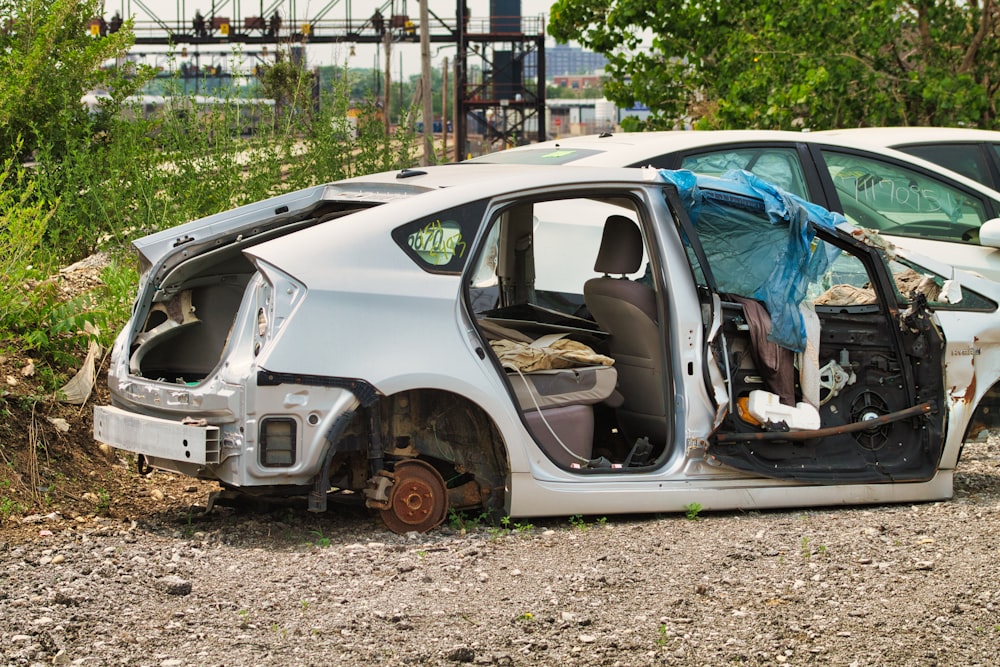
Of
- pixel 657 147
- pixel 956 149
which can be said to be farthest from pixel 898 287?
pixel 956 149

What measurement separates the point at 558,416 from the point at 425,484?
0.78 metres

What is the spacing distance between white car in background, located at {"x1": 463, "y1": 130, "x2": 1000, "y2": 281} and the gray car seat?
6.59 ft

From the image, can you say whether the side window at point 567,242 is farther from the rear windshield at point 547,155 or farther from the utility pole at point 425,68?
the utility pole at point 425,68

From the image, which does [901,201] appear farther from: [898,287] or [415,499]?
[415,499]

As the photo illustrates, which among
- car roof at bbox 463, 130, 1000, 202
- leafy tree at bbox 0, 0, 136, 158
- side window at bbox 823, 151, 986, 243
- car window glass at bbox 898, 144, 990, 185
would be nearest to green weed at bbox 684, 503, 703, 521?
car roof at bbox 463, 130, 1000, 202

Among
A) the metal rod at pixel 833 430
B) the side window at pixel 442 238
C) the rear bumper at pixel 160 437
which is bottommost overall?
the metal rod at pixel 833 430

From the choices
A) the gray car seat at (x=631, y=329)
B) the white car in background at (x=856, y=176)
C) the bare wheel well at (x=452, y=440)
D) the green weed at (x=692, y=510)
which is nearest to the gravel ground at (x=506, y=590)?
the green weed at (x=692, y=510)

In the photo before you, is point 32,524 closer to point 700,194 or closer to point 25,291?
point 25,291

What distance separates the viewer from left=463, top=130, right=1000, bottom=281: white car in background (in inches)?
336

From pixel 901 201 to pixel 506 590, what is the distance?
5396mm

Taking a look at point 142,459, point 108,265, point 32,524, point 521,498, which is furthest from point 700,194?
point 108,265

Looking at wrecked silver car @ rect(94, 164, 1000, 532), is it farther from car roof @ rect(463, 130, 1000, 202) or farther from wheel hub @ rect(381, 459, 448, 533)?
car roof @ rect(463, 130, 1000, 202)

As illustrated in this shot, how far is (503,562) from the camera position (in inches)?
209

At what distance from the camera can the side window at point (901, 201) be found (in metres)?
8.92
